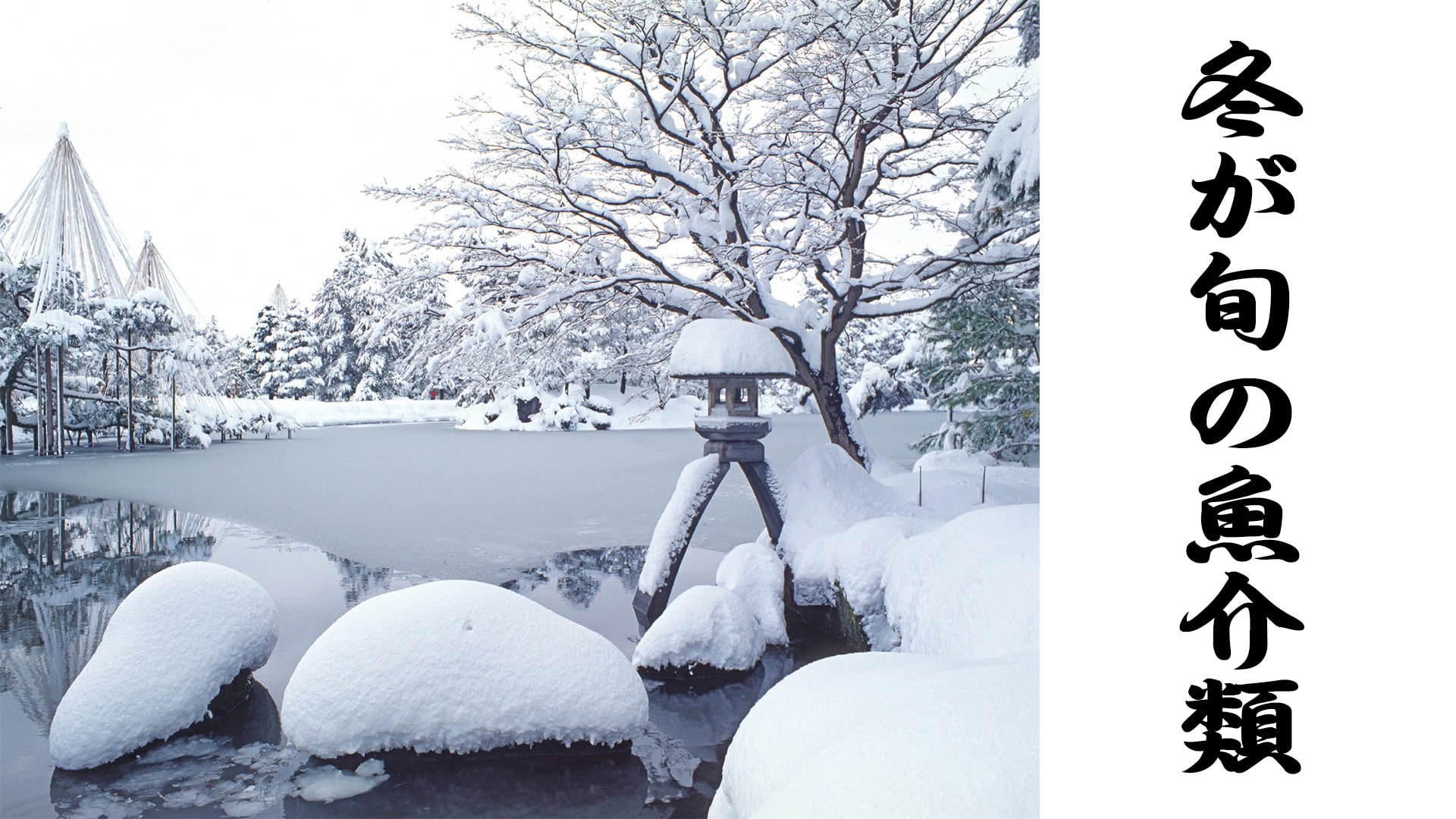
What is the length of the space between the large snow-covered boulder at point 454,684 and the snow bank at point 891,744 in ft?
4.26

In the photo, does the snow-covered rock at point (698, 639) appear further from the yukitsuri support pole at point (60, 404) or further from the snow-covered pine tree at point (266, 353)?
the snow-covered pine tree at point (266, 353)

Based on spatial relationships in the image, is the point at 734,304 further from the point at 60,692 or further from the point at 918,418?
the point at 918,418

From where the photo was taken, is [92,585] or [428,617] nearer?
[428,617]

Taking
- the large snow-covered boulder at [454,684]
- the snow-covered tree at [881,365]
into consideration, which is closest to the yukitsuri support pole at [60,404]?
the large snow-covered boulder at [454,684]

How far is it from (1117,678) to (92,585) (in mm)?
7734

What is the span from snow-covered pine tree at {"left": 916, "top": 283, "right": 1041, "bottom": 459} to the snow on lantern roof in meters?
2.73

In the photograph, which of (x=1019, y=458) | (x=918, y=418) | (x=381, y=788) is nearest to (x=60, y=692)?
(x=381, y=788)

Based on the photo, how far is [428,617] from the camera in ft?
11.4

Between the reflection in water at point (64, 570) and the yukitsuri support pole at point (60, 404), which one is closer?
the reflection in water at point (64, 570)

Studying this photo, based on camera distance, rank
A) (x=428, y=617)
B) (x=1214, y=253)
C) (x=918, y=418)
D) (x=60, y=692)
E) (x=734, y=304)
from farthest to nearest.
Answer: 1. (x=918, y=418)
2. (x=734, y=304)
3. (x=60, y=692)
4. (x=428, y=617)
5. (x=1214, y=253)

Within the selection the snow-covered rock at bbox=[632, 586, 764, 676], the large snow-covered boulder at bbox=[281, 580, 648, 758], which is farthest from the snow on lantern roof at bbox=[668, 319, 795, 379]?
the large snow-covered boulder at bbox=[281, 580, 648, 758]

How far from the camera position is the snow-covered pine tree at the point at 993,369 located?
27.5ft

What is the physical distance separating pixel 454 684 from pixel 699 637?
156 centimetres

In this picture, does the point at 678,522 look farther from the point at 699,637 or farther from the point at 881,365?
the point at 881,365
